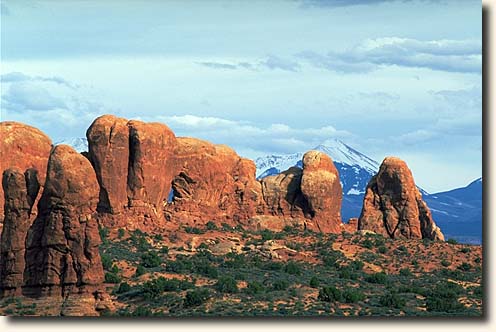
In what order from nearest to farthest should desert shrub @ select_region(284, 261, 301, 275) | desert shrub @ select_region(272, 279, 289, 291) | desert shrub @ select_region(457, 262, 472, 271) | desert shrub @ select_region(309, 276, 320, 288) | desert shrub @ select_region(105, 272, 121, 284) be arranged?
1. desert shrub @ select_region(272, 279, 289, 291)
2. desert shrub @ select_region(105, 272, 121, 284)
3. desert shrub @ select_region(309, 276, 320, 288)
4. desert shrub @ select_region(284, 261, 301, 275)
5. desert shrub @ select_region(457, 262, 472, 271)

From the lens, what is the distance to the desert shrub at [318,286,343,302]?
73.4 metres

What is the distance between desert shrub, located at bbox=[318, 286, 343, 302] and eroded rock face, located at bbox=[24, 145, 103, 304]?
479 inches

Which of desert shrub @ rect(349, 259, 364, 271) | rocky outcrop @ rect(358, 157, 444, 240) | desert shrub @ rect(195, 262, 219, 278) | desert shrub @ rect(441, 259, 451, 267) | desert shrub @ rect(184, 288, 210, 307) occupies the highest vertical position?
rocky outcrop @ rect(358, 157, 444, 240)

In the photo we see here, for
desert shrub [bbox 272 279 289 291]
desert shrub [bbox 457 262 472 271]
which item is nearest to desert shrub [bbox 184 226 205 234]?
desert shrub [bbox 272 279 289 291]

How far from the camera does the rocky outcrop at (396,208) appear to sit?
99.9 meters

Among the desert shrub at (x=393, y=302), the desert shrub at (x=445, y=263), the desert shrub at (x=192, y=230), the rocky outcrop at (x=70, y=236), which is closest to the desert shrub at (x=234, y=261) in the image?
the desert shrub at (x=192, y=230)

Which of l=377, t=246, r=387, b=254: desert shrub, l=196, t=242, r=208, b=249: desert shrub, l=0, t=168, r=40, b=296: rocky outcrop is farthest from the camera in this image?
l=377, t=246, r=387, b=254: desert shrub

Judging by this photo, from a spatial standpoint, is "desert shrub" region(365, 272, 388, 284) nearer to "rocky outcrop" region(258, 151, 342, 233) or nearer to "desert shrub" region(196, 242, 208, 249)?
"desert shrub" region(196, 242, 208, 249)

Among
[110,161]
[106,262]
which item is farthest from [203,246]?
[106,262]

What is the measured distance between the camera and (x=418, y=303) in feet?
246

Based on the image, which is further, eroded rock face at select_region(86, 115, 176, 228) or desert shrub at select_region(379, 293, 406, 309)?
eroded rock face at select_region(86, 115, 176, 228)

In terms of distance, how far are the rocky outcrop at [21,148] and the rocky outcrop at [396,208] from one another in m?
26.3

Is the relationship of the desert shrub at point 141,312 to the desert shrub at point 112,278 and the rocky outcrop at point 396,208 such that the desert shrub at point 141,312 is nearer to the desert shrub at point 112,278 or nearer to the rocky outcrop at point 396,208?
the desert shrub at point 112,278

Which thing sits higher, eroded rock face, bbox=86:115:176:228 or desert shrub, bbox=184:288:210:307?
eroded rock face, bbox=86:115:176:228
